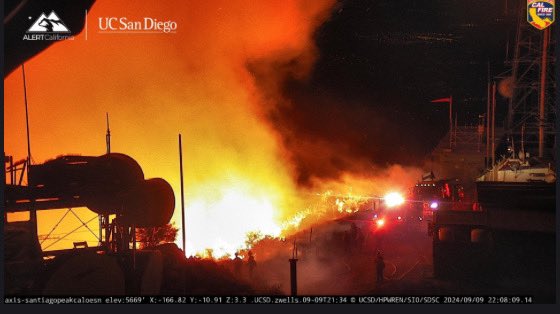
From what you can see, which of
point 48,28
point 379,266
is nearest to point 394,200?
point 379,266

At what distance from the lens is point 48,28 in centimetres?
1183

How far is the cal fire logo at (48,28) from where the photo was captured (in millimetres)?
11664

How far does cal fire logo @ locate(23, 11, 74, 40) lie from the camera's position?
11.7 meters

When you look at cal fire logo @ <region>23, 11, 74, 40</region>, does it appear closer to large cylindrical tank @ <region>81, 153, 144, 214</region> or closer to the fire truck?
large cylindrical tank @ <region>81, 153, 144, 214</region>

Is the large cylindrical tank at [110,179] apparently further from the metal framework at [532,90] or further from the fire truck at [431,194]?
the metal framework at [532,90]

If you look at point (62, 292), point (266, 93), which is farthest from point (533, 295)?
point (266, 93)

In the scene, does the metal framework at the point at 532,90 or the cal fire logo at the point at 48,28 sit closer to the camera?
the cal fire logo at the point at 48,28

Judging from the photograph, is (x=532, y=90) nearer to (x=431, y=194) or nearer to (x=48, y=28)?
(x=431, y=194)

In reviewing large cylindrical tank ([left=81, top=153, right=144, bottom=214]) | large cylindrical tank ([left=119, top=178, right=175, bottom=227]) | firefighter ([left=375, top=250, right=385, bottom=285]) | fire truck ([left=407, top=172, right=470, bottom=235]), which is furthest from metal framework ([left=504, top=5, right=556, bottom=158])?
large cylindrical tank ([left=81, top=153, right=144, bottom=214])

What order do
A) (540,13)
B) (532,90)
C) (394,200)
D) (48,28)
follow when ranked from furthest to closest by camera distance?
1. (394,200)
2. (532,90)
3. (540,13)
4. (48,28)

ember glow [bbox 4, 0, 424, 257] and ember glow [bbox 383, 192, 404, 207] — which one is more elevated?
ember glow [bbox 4, 0, 424, 257]

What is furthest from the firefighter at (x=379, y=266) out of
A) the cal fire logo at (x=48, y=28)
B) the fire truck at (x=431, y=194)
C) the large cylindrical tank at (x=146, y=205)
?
the cal fire logo at (x=48, y=28)

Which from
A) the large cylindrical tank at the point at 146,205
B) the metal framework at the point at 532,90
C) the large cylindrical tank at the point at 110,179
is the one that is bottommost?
the large cylindrical tank at the point at 146,205

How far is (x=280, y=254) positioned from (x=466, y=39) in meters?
14.1
